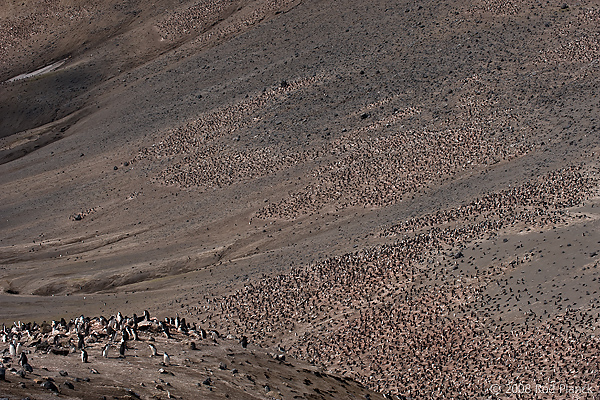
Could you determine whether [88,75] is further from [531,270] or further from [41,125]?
[531,270]

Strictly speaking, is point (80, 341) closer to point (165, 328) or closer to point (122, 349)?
point (122, 349)

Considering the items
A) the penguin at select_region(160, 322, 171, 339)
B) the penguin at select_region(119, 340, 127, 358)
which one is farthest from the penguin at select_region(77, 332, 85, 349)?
the penguin at select_region(160, 322, 171, 339)

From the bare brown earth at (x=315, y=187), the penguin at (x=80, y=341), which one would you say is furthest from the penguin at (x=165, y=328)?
the penguin at (x=80, y=341)

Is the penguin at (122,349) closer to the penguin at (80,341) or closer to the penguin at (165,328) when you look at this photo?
the penguin at (80,341)

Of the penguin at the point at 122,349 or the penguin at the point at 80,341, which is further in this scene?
the penguin at the point at 80,341

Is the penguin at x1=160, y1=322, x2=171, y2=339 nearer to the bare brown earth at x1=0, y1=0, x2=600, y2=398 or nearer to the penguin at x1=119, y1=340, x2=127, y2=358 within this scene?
the bare brown earth at x1=0, y1=0, x2=600, y2=398

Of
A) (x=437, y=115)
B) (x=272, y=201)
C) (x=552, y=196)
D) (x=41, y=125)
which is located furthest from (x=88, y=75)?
(x=552, y=196)

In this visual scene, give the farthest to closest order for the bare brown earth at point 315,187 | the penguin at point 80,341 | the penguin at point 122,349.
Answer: the bare brown earth at point 315,187 → the penguin at point 80,341 → the penguin at point 122,349

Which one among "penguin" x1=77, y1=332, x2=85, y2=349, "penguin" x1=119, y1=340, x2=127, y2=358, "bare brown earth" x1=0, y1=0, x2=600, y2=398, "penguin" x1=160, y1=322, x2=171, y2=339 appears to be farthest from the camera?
"bare brown earth" x1=0, y1=0, x2=600, y2=398
